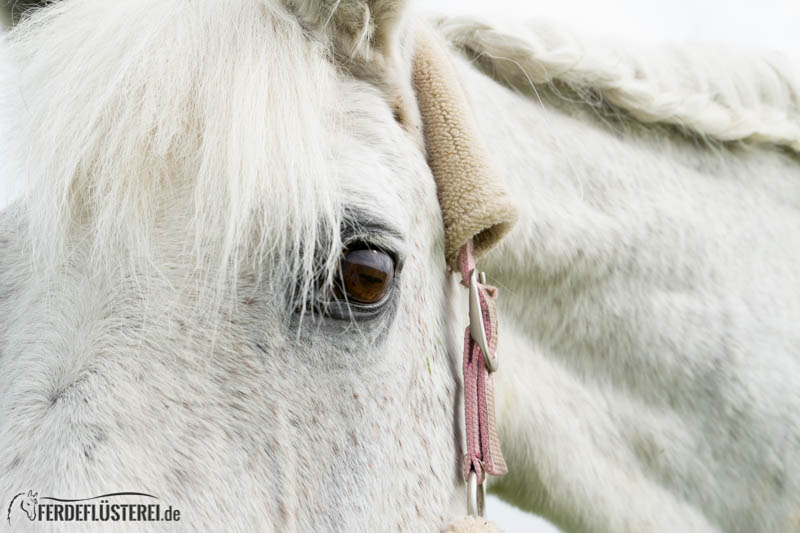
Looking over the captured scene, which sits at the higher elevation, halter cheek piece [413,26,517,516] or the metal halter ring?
halter cheek piece [413,26,517,516]

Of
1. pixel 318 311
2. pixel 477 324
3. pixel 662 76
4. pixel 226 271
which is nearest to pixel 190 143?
pixel 226 271

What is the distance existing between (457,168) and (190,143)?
464 millimetres

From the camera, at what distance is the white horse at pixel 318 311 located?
89 cm

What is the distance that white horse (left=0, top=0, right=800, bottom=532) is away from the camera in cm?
89

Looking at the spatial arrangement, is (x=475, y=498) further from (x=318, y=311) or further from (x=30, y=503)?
(x=30, y=503)

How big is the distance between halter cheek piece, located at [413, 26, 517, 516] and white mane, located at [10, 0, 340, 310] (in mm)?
262

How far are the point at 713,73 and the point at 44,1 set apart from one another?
1.56m

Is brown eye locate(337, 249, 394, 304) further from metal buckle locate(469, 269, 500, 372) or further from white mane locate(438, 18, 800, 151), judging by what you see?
white mane locate(438, 18, 800, 151)

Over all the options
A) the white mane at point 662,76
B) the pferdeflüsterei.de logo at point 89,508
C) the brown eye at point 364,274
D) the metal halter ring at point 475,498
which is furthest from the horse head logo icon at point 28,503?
the white mane at point 662,76

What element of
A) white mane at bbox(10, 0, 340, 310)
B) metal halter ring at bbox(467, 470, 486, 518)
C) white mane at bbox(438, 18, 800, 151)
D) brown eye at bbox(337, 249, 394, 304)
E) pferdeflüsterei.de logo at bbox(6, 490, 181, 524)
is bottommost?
metal halter ring at bbox(467, 470, 486, 518)

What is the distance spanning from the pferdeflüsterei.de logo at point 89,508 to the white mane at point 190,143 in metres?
0.29

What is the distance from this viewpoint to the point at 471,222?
115 centimetres

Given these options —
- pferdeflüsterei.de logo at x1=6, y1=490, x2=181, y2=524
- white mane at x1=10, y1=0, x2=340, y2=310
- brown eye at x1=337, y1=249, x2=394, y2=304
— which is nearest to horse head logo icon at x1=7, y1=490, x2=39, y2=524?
pferdeflüsterei.de logo at x1=6, y1=490, x2=181, y2=524

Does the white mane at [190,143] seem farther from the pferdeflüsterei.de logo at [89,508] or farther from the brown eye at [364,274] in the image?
the pferdeflüsterei.de logo at [89,508]
